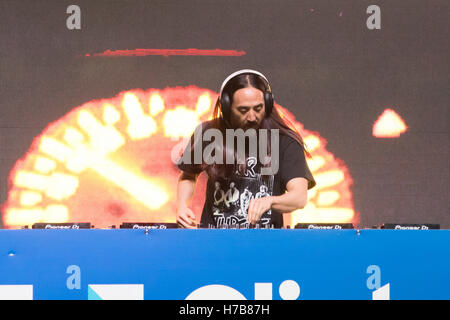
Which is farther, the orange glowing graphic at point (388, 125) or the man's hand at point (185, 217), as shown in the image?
the orange glowing graphic at point (388, 125)

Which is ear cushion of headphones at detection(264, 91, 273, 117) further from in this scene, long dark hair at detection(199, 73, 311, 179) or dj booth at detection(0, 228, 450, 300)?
dj booth at detection(0, 228, 450, 300)

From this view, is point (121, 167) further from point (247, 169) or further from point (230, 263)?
point (230, 263)

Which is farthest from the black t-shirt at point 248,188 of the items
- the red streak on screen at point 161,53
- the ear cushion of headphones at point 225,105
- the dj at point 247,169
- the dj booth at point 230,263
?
the dj booth at point 230,263

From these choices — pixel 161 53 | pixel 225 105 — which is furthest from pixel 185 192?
pixel 161 53

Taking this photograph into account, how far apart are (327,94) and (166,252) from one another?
3.02m

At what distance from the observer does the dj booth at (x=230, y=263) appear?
1.38 m

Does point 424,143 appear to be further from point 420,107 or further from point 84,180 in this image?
point 84,180

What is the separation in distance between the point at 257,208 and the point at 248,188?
0.40m

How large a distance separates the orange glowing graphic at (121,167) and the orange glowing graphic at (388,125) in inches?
15.8

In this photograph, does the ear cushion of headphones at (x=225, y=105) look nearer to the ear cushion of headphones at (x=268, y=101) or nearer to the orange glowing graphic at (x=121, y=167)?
the orange glowing graphic at (x=121, y=167)

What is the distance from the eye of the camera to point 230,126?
12.8 ft
